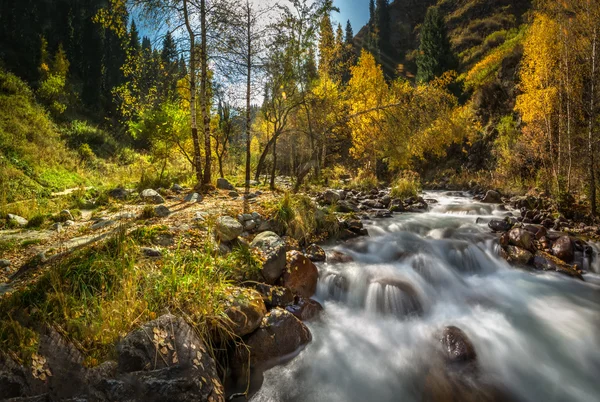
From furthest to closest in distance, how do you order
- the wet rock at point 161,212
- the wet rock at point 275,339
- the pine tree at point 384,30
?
the pine tree at point 384,30
the wet rock at point 161,212
the wet rock at point 275,339

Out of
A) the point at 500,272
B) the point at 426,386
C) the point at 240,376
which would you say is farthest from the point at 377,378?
the point at 500,272

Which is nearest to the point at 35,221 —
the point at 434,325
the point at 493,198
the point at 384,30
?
the point at 434,325

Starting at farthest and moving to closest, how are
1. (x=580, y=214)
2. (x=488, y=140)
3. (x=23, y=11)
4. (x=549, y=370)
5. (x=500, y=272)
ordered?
(x=23, y=11) < (x=488, y=140) < (x=580, y=214) < (x=500, y=272) < (x=549, y=370)

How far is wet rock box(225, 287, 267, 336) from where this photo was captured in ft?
11.0

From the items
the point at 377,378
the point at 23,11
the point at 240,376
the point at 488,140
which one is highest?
the point at 23,11

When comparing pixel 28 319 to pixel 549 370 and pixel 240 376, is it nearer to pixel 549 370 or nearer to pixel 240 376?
pixel 240 376

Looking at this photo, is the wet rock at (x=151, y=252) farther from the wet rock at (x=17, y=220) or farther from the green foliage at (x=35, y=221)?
the wet rock at (x=17, y=220)

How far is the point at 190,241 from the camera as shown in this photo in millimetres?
4738

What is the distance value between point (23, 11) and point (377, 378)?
228 feet

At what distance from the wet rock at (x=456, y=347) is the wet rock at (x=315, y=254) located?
275 centimetres

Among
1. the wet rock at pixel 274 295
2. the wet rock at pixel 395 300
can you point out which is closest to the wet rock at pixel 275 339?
the wet rock at pixel 274 295

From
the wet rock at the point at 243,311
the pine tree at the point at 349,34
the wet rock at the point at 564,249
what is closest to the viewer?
the wet rock at the point at 243,311

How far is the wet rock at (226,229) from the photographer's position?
5.22 meters

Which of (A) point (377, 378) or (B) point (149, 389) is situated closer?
(B) point (149, 389)
